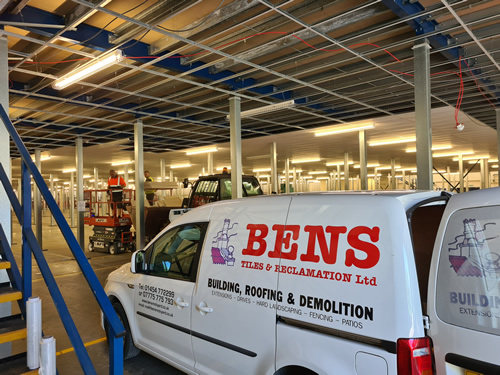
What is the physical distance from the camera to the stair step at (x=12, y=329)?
274 centimetres

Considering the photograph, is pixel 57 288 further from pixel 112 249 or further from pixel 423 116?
pixel 112 249

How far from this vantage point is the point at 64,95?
9.20 m

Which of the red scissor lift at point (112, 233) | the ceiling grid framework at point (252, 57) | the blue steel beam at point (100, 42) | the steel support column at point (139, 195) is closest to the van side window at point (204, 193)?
the steel support column at point (139, 195)

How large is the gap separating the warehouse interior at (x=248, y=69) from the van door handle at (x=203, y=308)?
1390 millimetres

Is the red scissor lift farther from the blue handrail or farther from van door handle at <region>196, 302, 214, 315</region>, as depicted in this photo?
van door handle at <region>196, 302, 214, 315</region>

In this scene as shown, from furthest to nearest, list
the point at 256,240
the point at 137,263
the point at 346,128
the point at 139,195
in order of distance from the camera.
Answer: the point at 346,128, the point at 139,195, the point at 137,263, the point at 256,240

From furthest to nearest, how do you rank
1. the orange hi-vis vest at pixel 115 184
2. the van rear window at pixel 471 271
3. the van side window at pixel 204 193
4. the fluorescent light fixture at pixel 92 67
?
the orange hi-vis vest at pixel 115 184 < the van side window at pixel 204 193 < the fluorescent light fixture at pixel 92 67 < the van rear window at pixel 471 271

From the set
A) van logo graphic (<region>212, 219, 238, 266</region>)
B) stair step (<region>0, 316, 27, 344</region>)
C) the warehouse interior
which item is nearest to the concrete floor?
the warehouse interior

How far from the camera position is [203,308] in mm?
3047

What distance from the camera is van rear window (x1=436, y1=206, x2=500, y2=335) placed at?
1.80 metres

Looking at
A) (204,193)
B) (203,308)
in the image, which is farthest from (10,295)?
(204,193)

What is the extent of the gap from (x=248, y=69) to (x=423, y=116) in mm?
3603

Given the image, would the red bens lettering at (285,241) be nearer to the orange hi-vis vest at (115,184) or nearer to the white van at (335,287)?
the white van at (335,287)

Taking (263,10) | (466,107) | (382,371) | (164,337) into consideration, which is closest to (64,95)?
(263,10)
